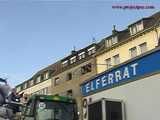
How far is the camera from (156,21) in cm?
4522

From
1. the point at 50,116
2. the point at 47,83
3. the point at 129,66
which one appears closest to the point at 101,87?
the point at 129,66

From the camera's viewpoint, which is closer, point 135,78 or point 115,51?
point 135,78

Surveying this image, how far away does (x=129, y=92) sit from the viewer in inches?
286

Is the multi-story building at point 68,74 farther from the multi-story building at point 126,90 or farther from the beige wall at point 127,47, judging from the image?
the multi-story building at point 126,90

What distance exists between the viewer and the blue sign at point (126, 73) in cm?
671

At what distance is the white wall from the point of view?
6.52 metres

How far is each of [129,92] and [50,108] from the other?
7.41 metres

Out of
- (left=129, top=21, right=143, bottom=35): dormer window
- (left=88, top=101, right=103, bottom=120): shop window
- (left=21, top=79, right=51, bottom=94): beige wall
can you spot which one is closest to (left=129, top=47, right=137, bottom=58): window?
(left=129, top=21, right=143, bottom=35): dormer window

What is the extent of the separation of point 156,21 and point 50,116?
3317cm

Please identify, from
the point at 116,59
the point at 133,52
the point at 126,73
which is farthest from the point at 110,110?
the point at 116,59

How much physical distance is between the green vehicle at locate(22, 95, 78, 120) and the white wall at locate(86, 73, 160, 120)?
668 cm

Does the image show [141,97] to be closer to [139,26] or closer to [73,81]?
[139,26]

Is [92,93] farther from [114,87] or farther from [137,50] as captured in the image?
[137,50]

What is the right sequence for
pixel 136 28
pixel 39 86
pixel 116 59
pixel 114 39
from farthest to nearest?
pixel 39 86
pixel 114 39
pixel 116 59
pixel 136 28
